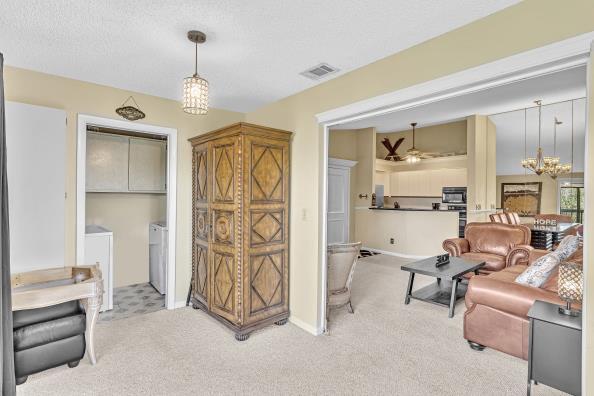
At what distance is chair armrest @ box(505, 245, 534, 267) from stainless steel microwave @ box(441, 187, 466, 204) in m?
3.36

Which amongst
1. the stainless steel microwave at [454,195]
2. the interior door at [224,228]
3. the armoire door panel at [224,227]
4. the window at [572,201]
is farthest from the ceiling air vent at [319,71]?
the window at [572,201]

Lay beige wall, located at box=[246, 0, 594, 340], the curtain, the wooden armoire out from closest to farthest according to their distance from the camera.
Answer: the curtain
beige wall, located at box=[246, 0, 594, 340]
the wooden armoire

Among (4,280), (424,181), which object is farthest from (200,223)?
(424,181)

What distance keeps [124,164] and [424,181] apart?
7.45m

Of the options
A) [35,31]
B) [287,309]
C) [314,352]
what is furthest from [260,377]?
[35,31]

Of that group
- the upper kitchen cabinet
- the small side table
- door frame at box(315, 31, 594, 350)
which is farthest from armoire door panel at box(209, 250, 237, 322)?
the small side table

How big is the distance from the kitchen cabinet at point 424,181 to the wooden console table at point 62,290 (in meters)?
7.97

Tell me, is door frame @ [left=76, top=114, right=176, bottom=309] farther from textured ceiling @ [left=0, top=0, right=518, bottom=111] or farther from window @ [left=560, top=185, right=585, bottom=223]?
window @ [left=560, top=185, right=585, bottom=223]

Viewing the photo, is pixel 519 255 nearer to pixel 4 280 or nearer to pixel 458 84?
pixel 458 84

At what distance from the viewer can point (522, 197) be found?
10836 mm

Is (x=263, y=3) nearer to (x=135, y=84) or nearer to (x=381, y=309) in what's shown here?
(x=135, y=84)

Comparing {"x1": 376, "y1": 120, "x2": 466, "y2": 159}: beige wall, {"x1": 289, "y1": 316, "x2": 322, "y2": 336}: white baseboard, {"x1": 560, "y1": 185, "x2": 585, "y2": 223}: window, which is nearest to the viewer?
{"x1": 289, "y1": 316, "x2": 322, "y2": 336}: white baseboard

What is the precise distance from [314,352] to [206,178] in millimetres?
2124

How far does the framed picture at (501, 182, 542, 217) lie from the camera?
10.5 meters
